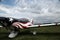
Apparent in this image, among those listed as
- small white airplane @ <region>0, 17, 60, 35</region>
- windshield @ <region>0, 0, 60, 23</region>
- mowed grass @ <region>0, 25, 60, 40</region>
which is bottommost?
mowed grass @ <region>0, 25, 60, 40</region>

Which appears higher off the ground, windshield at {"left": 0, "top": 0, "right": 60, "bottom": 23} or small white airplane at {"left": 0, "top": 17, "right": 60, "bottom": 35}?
windshield at {"left": 0, "top": 0, "right": 60, "bottom": 23}

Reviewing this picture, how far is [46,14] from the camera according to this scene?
7.24 ft

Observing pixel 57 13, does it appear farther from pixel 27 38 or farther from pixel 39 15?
pixel 27 38

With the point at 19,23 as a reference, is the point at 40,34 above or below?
below

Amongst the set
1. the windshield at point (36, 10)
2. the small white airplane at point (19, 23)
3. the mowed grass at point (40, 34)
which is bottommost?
the mowed grass at point (40, 34)

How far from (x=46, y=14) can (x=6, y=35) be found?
622 millimetres

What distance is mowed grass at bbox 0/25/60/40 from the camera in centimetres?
218

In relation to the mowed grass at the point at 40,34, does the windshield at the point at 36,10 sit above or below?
above

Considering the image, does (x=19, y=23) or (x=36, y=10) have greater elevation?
(x=36, y=10)

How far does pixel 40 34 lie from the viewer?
86.7 inches

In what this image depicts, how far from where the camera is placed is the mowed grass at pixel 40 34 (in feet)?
7.14

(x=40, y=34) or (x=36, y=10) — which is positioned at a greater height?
(x=36, y=10)

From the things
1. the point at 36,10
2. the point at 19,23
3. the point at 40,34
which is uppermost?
the point at 36,10

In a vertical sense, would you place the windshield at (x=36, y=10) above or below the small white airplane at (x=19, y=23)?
above
